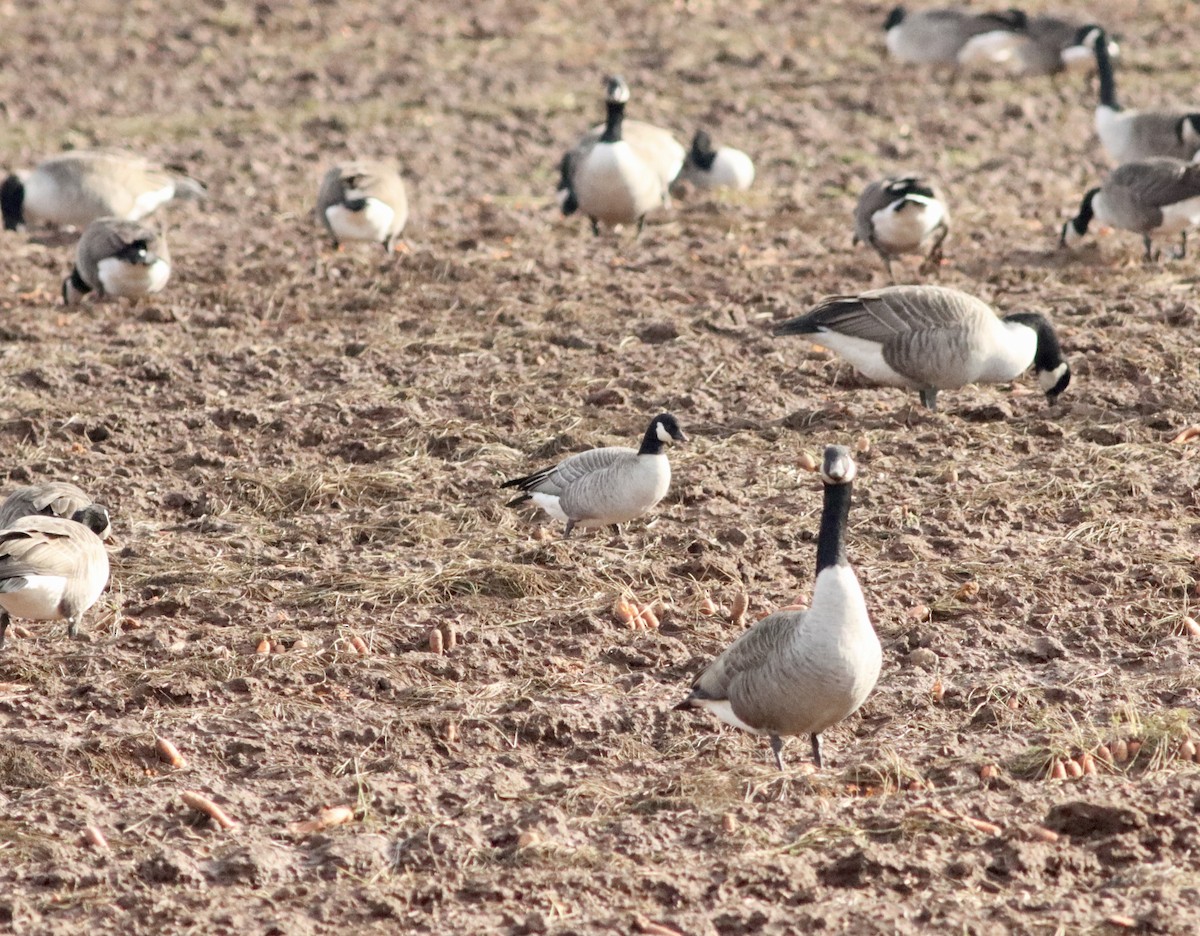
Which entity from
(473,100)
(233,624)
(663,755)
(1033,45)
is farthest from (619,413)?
(1033,45)

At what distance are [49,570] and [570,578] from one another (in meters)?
2.20

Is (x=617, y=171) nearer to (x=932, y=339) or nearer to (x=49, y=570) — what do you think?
(x=932, y=339)

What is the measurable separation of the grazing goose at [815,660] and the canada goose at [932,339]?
3.55m

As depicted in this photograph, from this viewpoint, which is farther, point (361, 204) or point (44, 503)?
point (361, 204)

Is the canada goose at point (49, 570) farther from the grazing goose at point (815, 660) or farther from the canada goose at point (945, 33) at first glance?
the canada goose at point (945, 33)

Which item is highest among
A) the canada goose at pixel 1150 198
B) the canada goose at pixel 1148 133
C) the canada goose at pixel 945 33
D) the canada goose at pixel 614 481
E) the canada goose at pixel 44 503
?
the canada goose at pixel 945 33

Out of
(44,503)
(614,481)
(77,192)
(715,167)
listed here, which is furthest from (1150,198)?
(77,192)

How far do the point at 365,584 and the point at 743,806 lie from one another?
241cm

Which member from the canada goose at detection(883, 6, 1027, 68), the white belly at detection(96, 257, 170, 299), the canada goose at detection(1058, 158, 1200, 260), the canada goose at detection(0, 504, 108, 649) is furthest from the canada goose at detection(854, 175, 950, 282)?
the canada goose at detection(883, 6, 1027, 68)

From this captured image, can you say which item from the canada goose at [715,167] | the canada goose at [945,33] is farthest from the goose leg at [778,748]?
the canada goose at [945,33]

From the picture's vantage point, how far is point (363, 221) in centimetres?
1226

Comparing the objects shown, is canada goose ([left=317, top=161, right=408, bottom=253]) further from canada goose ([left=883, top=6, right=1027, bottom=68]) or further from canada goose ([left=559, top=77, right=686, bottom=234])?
A: canada goose ([left=883, top=6, right=1027, bottom=68])

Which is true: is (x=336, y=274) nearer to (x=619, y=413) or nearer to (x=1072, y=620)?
(x=619, y=413)

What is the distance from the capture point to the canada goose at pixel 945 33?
759 inches
